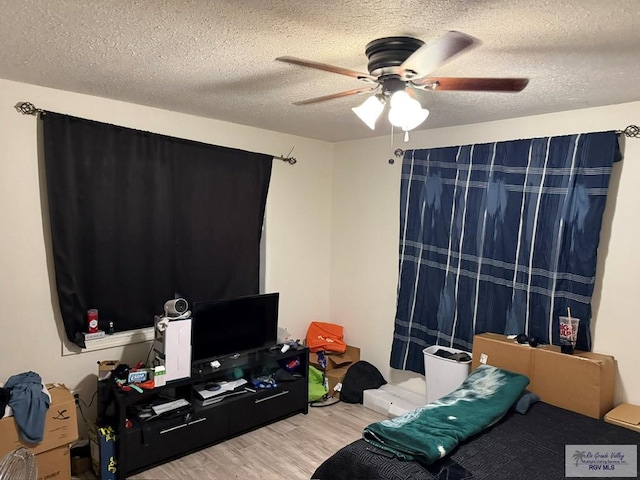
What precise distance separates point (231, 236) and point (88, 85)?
158 cm

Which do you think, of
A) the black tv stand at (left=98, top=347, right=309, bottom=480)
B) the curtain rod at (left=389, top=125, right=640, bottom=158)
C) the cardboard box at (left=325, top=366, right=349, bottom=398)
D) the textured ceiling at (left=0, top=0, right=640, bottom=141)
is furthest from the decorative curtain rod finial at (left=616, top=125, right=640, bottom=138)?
the cardboard box at (left=325, top=366, right=349, bottom=398)

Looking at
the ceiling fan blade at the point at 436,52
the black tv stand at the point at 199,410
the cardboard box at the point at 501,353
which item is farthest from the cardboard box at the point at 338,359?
the ceiling fan blade at the point at 436,52

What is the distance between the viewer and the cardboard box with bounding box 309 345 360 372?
433 cm

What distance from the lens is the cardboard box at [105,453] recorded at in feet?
9.13

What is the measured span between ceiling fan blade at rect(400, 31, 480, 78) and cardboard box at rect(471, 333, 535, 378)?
2.11 m

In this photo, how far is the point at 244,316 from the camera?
3586mm

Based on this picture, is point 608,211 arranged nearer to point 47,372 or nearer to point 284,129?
point 284,129

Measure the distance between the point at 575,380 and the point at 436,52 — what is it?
232 cm

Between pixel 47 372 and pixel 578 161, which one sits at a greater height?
pixel 578 161

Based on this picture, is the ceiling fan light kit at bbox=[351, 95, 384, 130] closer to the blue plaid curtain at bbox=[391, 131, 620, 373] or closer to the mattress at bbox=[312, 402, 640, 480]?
the mattress at bbox=[312, 402, 640, 480]

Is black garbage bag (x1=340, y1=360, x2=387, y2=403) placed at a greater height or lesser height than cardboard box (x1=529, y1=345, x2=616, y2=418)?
lesser

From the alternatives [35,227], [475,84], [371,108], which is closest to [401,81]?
[371,108]

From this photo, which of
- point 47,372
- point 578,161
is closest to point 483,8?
point 578,161

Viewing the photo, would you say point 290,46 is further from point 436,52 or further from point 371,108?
point 436,52
